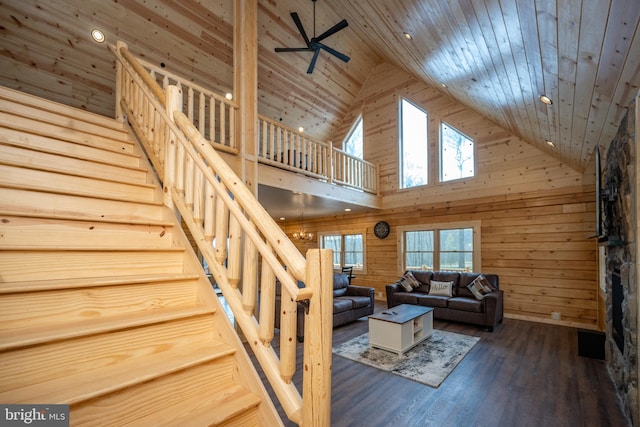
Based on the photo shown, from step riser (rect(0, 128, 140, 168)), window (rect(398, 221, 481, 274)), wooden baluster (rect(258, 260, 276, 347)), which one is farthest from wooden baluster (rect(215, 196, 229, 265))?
window (rect(398, 221, 481, 274))

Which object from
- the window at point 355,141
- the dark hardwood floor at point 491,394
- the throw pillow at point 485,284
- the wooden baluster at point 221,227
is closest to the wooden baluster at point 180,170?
the wooden baluster at point 221,227

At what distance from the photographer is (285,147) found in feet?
15.7

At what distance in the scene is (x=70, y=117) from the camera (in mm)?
2691

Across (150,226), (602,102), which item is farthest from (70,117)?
(602,102)

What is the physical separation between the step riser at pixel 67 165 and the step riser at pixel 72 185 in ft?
0.13

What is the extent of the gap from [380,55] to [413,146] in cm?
243

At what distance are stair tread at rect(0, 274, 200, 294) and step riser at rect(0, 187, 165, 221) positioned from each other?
49 cm

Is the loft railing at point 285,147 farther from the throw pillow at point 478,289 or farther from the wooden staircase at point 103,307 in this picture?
the throw pillow at point 478,289

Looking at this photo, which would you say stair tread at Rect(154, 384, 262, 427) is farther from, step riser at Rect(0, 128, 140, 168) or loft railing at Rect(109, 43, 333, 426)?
step riser at Rect(0, 128, 140, 168)

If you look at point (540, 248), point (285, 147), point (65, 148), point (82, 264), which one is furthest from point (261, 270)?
point (540, 248)

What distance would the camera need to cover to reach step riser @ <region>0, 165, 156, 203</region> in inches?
74.4

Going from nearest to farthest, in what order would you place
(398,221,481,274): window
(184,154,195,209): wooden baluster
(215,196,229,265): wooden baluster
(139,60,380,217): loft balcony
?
1. (215,196,229,265): wooden baluster
2. (184,154,195,209): wooden baluster
3. (139,60,380,217): loft balcony
4. (398,221,481,274): window

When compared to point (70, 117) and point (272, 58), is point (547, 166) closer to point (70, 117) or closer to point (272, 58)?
point (272, 58)

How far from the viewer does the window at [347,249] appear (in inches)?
318
